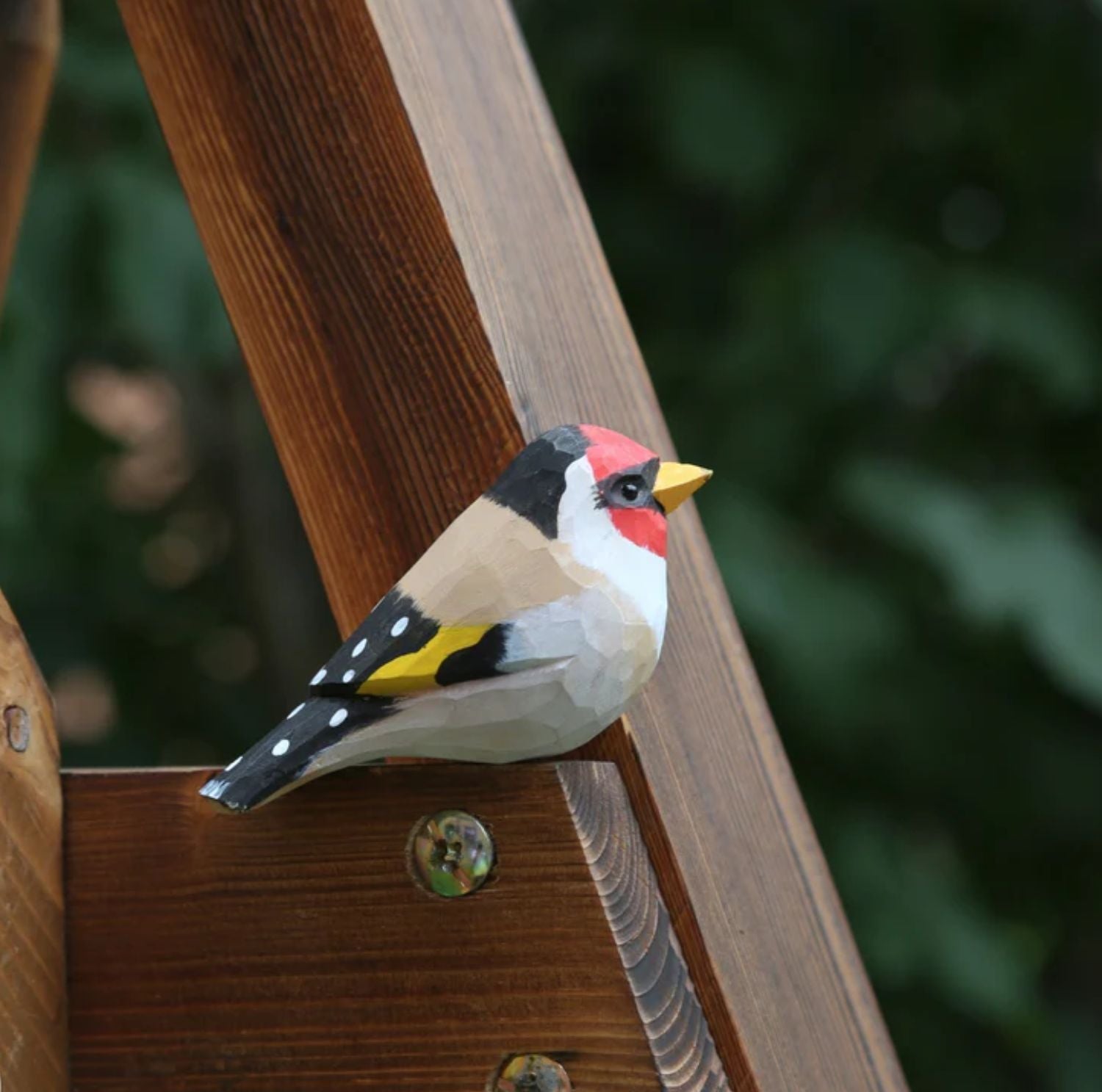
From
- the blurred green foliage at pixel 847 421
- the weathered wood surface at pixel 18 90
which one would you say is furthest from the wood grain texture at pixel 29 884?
the blurred green foliage at pixel 847 421

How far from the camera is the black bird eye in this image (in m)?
0.58

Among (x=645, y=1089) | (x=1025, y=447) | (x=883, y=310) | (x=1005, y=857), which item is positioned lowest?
(x=1005, y=857)

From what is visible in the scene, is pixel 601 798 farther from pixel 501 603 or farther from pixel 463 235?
pixel 463 235

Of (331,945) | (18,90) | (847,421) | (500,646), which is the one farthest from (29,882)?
(847,421)

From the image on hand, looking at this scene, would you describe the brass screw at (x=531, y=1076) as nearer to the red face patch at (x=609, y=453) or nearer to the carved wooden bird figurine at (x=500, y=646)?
the carved wooden bird figurine at (x=500, y=646)

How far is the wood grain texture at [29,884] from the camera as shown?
0.63 m

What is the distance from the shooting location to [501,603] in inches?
21.5

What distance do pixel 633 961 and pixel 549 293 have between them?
0.31 m

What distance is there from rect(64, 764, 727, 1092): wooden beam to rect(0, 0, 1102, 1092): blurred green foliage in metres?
1.02

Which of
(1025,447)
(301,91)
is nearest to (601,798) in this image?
(301,91)

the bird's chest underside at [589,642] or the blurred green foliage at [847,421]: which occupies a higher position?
the bird's chest underside at [589,642]

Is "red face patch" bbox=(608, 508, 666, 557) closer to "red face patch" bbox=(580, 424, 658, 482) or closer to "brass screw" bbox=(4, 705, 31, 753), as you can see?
"red face patch" bbox=(580, 424, 658, 482)

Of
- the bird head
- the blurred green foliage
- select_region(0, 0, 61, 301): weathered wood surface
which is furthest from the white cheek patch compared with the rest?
the blurred green foliage

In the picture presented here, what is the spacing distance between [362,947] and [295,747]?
0.11 metres
